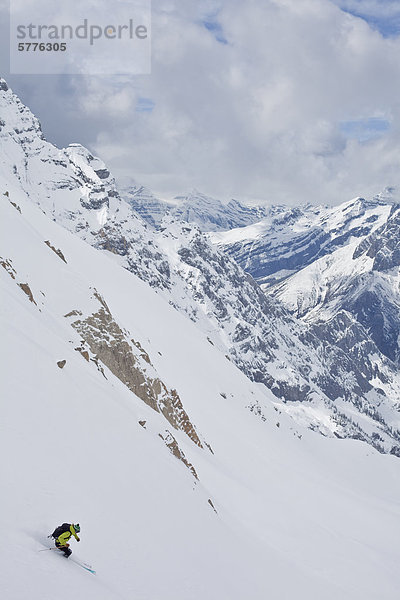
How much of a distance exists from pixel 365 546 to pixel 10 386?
44819 mm

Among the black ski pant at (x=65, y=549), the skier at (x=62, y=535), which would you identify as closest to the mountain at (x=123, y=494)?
the black ski pant at (x=65, y=549)

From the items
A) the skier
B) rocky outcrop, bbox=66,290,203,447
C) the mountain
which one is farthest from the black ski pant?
rocky outcrop, bbox=66,290,203,447

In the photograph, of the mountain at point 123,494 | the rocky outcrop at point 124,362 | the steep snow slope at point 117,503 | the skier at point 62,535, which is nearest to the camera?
the skier at point 62,535

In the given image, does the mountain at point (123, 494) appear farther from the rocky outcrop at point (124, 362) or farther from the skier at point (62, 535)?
the skier at point (62, 535)

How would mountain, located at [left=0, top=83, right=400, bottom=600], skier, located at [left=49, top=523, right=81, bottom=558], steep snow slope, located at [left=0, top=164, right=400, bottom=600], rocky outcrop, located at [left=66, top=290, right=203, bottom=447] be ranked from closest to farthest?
skier, located at [left=49, top=523, right=81, bottom=558] < steep snow slope, located at [left=0, top=164, right=400, bottom=600] < mountain, located at [left=0, top=83, right=400, bottom=600] < rocky outcrop, located at [left=66, top=290, right=203, bottom=447]

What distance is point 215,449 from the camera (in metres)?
65.9

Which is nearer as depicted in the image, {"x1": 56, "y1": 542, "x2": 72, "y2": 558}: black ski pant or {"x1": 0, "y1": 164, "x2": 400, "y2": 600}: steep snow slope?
{"x1": 56, "y1": 542, "x2": 72, "y2": 558}: black ski pant

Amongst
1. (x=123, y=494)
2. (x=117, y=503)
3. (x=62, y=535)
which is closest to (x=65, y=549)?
(x=62, y=535)

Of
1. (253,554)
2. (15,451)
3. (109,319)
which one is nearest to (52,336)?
(15,451)

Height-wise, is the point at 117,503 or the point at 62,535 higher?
the point at 62,535

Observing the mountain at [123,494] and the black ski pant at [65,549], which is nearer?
the black ski pant at [65,549]

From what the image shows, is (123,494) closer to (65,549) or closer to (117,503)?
(117,503)

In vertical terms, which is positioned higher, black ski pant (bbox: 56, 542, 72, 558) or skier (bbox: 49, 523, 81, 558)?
skier (bbox: 49, 523, 81, 558)

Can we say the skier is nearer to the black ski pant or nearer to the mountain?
the black ski pant
